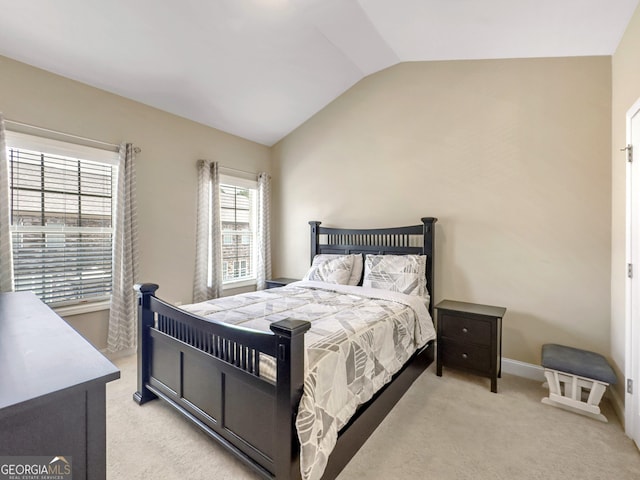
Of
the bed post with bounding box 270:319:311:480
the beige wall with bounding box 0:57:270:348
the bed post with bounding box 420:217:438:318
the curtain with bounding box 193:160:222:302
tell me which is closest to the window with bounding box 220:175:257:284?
the curtain with bounding box 193:160:222:302

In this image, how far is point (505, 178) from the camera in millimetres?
2891

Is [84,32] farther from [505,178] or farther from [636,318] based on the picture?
[636,318]

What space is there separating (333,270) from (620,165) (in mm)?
2569

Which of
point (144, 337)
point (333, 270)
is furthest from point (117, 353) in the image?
point (333, 270)

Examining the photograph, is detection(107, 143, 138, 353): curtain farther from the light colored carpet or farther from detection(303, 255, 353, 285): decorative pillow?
detection(303, 255, 353, 285): decorative pillow

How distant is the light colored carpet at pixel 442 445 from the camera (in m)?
1.69

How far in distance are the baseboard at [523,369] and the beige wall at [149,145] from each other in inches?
140

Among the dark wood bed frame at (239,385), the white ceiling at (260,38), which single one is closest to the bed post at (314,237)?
the white ceiling at (260,38)

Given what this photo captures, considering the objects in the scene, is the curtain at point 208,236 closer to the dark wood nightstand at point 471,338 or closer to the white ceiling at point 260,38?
the white ceiling at point 260,38

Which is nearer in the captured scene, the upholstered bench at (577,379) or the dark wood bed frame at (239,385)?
the dark wood bed frame at (239,385)

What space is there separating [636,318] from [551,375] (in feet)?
2.45

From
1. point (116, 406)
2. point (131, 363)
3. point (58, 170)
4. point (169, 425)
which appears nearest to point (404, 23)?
point (58, 170)

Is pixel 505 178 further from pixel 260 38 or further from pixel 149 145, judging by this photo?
pixel 149 145

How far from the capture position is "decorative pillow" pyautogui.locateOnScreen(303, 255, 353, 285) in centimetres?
337
